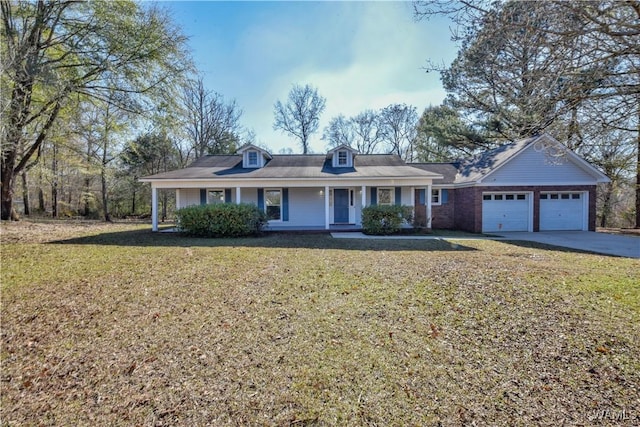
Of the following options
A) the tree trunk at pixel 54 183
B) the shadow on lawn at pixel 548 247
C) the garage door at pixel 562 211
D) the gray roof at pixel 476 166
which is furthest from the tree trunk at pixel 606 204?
the tree trunk at pixel 54 183

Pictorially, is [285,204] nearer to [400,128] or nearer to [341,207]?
[341,207]

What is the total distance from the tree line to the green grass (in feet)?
11.7

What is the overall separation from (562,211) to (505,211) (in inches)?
118

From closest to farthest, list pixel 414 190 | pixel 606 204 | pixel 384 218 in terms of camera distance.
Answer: pixel 384 218
pixel 414 190
pixel 606 204

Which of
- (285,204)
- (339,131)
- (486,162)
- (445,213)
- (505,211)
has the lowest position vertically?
(445,213)

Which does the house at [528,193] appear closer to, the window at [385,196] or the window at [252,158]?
the window at [385,196]

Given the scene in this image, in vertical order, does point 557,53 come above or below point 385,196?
above

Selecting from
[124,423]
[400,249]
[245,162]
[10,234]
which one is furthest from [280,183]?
[124,423]

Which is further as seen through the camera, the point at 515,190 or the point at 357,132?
the point at 357,132

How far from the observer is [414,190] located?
623 inches

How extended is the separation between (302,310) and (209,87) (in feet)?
101

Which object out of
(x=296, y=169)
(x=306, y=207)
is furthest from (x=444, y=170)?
(x=296, y=169)

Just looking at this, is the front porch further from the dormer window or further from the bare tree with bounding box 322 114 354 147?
the bare tree with bounding box 322 114 354 147

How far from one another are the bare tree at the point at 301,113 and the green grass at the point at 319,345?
2894 cm
